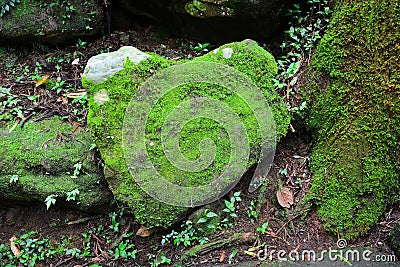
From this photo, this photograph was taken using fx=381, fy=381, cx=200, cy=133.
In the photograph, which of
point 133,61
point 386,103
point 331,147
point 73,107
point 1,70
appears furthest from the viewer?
point 1,70

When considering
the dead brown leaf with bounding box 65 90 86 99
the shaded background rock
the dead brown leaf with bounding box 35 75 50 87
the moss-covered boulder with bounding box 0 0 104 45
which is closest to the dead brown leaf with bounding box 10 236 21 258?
the dead brown leaf with bounding box 65 90 86 99

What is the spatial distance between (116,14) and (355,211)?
4.09 m

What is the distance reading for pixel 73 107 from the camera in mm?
4672

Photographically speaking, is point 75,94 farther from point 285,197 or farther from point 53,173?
point 285,197

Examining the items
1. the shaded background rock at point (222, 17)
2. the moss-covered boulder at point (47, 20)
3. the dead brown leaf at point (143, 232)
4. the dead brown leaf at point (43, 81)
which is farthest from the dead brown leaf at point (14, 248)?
the shaded background rock at point (222, 17)

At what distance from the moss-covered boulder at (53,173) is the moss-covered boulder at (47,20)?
1.76 metres

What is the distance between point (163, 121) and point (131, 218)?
1.13 m

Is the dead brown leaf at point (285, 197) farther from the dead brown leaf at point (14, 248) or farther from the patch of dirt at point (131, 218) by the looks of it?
the dead brown leaf at point (14, 248)

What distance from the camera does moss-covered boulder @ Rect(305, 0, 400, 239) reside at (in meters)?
3.26

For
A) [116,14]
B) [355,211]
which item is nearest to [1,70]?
[116,14]

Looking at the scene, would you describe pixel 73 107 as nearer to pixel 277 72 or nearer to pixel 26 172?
pixel 26 172

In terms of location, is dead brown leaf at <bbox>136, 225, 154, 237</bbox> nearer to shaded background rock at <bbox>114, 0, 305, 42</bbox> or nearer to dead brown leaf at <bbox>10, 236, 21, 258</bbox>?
dead brown leaf at <bbox>10, 236, 21, 258</bbox>

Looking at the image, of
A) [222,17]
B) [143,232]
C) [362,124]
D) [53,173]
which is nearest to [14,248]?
[53,173]

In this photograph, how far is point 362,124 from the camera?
3.38 meters
